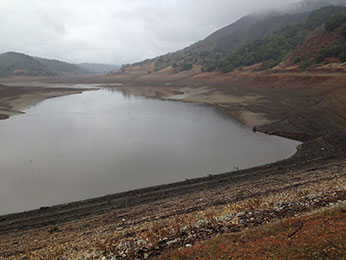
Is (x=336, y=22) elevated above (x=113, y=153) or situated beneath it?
elevated above

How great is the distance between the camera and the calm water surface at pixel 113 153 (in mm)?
13961

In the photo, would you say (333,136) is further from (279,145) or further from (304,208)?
(304,208)

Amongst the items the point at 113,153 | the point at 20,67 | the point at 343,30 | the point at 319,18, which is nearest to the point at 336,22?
the point at 343,30

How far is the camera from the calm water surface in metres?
14.0

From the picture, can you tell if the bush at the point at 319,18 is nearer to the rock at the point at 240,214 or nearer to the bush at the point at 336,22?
the bush at the point at 336,22

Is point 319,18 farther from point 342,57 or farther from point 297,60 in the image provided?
point 342,57

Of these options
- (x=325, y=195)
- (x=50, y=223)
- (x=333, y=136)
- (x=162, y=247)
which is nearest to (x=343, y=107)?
(x=333, y=136)

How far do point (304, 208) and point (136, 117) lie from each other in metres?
25.8

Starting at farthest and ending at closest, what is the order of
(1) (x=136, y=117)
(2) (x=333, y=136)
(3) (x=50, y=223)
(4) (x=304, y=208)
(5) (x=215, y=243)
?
(1) (x=136, y=117), (2) (x=333, y=136), (3) (x=50, y=223), (4) (x=304, y=208), (5) (x=215, y=243)

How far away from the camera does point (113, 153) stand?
1855 centimetres

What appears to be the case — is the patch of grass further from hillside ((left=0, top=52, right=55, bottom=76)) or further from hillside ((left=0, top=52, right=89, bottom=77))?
hillside ((left=0, top=52, right=55, bottom=76))

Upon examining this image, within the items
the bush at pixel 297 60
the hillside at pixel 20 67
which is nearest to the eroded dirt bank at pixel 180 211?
the bush at pixel 297 60

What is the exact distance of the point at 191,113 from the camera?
→ 3244cm

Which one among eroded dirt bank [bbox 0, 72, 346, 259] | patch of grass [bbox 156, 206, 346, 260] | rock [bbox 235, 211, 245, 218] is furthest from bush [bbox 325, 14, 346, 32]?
rock [bbox 235, 211, 245, 218]
